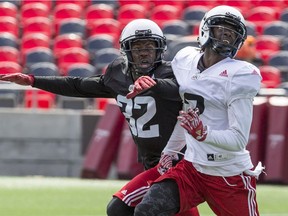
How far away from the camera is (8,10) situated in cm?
1927

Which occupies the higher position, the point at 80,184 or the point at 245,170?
the point at 245,170

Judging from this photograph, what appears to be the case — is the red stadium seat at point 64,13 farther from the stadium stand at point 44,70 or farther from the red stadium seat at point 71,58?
the stadium stand at point 44,70

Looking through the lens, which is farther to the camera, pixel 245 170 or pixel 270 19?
pixel 270 19

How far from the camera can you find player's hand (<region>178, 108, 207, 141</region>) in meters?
6.15

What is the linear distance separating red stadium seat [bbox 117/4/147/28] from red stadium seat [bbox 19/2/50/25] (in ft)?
4.54

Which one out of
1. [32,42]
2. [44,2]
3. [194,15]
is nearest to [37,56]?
[32,42]

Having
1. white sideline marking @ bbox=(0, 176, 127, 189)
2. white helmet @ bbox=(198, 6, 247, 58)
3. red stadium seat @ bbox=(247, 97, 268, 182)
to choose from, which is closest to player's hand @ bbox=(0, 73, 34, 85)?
white helmet @ bbox=(198, 6, 247, 58)

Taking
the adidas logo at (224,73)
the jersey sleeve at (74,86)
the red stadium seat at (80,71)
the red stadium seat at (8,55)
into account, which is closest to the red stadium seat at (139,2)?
the red stadium seat at (8,55)

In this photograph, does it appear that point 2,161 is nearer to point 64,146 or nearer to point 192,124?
point 64,146

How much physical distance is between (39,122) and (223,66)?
7.76 metres

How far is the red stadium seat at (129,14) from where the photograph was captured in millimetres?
19319

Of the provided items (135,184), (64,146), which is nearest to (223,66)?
(135,184)

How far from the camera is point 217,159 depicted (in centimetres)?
643

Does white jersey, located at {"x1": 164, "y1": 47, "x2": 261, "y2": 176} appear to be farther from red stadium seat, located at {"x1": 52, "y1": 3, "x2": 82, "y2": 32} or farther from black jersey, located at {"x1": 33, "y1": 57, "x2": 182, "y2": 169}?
red stadium seat, located at {"x1": 52, "y1": 3, "x2": 82, "y2": 32}
